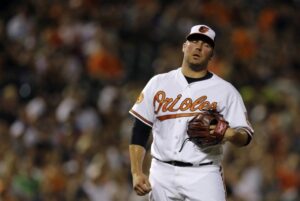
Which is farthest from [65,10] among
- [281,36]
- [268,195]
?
[268,195]

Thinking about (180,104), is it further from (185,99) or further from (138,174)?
(138,174)

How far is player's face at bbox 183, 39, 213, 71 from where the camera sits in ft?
20.5

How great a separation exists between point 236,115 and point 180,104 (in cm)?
38

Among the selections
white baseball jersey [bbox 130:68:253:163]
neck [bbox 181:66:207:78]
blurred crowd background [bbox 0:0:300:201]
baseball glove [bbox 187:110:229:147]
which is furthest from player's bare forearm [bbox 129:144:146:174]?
blurred crowd background [bbox 0:0:300:201]

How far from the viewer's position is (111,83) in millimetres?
13188

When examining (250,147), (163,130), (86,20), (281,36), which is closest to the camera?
(163,130)

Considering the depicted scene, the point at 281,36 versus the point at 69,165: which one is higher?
the point at 281,36

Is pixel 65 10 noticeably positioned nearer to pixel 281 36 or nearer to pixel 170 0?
pixel 170 0

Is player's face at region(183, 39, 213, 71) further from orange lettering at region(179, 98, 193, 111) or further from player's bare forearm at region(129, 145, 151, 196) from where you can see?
player's bare forearm at region(129, 145, 151, 196)

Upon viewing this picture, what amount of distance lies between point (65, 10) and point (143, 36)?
1.25 m

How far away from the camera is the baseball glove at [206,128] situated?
599 cm

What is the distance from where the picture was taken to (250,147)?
11.8 meters

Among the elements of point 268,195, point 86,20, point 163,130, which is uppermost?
point 86,20

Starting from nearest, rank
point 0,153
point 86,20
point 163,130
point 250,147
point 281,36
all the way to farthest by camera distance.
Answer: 1. point 163,130
2. point 0,153
3. point 250,147
4. point 86,20
5. point 281,36
